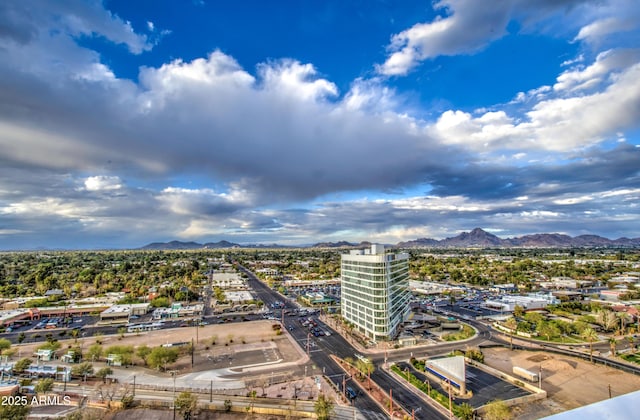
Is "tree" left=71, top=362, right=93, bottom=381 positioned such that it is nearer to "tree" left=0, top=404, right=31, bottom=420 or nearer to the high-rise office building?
"tree" left=0, top=404, right=31, bottom=420

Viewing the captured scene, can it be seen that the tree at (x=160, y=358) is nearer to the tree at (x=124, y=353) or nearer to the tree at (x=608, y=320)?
the tree at (x=124, y=353)

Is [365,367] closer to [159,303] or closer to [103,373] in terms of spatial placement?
[103,373]

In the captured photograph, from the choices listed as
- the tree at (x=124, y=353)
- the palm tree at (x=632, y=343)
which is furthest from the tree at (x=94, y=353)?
the palm tree at (x=632, y=343)

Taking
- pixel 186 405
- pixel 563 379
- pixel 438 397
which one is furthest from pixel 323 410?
pixel 563 379

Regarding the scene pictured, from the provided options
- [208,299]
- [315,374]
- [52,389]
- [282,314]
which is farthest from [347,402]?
[208,299]

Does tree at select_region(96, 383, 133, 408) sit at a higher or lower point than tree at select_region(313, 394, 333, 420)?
lower

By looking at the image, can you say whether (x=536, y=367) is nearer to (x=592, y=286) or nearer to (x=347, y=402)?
(x=347, y=402)

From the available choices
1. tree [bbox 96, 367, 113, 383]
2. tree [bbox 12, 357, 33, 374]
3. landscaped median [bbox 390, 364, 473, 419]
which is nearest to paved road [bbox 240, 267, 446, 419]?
landscaped median [bbox 390, 364, 473, 419]
